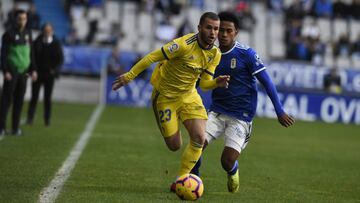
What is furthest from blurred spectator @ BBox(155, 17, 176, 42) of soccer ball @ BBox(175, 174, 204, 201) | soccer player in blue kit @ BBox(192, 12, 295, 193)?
soccer ball @ BBox(175, 174, 204, 201)

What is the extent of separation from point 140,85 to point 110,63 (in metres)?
1.57

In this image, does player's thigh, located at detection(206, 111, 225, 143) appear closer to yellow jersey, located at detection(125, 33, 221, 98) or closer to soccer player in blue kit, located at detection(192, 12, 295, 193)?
soccer player in blue kit, located at detection(192, 12, 295, 193)

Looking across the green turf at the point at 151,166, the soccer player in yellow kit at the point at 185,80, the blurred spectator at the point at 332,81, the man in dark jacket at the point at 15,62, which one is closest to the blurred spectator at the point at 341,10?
the blurred spectator at the point at 332,81

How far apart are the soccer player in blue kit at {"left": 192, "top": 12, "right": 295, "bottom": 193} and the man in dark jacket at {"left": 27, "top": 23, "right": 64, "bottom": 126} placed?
357 inches

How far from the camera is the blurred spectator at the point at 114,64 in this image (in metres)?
28.1

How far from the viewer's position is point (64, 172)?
10.7 meters

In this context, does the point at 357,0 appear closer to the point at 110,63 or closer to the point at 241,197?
the point at 110,63

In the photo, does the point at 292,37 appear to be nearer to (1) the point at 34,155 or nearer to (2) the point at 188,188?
(1) the point at 34,155

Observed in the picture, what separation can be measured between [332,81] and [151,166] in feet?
61.2

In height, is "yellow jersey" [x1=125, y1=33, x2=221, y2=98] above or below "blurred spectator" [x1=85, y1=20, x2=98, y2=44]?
above

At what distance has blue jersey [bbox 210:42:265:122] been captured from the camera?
32.4 feet

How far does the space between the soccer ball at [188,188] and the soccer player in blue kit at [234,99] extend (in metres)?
0.76

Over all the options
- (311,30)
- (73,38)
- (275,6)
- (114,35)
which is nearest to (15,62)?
(73,38)

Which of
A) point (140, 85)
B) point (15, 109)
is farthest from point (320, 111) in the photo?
point (15, 109)
